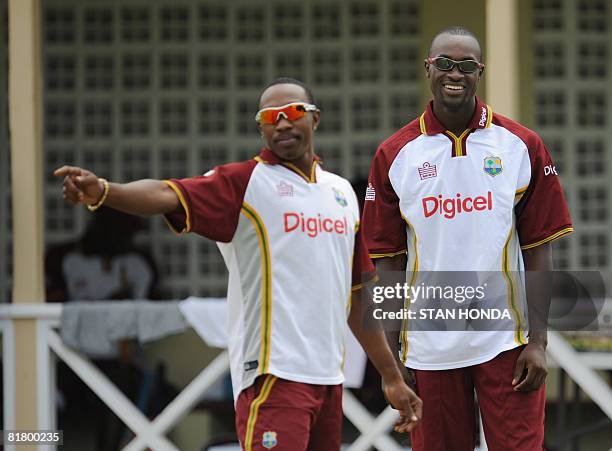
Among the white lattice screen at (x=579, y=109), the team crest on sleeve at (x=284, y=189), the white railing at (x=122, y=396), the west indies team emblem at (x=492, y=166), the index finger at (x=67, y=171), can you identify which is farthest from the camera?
the white lattice screen at (x=579, y=109)

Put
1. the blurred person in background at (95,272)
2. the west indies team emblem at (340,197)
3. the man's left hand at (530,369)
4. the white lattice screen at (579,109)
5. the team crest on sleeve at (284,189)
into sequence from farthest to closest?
the white lattice screen at (579,109), the blurred person in background at (95,272), the west indies team emblem at (340,197), the team crest on sleeve at (284,189), the man's left hand at (530,369)

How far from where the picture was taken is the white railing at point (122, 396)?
644 cm

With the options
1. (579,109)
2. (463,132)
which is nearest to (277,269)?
(463,132)

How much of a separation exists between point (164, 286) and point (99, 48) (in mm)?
1963

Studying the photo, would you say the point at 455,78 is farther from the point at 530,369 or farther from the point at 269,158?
the point at 530,369

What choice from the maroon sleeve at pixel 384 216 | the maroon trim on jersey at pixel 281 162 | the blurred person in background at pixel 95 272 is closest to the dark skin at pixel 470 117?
the maroon sleeve at pixel 384 216

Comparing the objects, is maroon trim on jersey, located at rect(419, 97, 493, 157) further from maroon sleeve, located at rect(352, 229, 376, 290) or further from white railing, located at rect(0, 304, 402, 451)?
Answer: white railing, located at rect(0, 304, 402, 451)

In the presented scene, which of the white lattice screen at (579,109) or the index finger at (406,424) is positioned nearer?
the index finger at (406,424)

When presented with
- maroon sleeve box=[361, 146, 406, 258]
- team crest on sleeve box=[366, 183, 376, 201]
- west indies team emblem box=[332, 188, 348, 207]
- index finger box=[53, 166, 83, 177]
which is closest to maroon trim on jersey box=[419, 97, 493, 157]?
maroon sleeve box=[361, 146, 406, 258]

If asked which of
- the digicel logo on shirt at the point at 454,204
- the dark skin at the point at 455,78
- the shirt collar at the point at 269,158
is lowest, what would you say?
the digicel logo on shirt at the point at 454,204

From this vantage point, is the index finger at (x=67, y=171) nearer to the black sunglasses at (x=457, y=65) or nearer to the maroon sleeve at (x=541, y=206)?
the black sunglasses at (x=457, y=65)

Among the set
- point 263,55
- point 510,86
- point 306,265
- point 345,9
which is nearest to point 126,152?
point 263,55

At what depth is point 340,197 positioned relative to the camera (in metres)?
4.38

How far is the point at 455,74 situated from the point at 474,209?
0.47 metres
